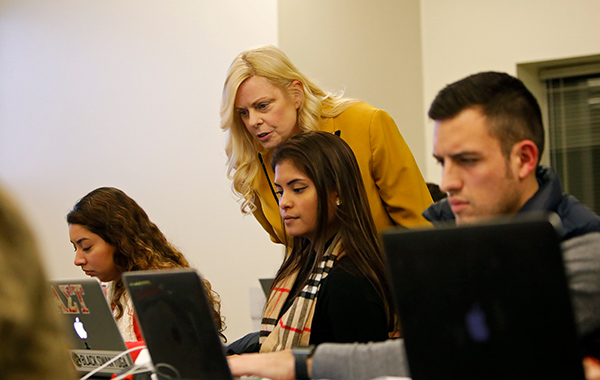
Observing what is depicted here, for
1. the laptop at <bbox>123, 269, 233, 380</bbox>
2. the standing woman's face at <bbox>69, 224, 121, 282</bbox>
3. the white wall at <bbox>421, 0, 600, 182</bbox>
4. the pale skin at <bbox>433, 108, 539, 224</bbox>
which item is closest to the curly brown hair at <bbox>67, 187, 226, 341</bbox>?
the standing woman's face at <bbox>69, 224, 121, 282</bbox>

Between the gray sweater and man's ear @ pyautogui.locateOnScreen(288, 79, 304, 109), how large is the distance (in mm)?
1130

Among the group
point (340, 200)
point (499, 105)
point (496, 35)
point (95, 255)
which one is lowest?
point (95, 255)

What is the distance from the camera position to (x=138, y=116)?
396cm

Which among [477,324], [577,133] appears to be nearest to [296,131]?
[477,324]

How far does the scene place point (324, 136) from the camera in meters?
1.83

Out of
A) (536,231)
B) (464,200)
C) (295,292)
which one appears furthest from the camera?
(295,292)

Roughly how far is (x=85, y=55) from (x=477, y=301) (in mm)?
3813

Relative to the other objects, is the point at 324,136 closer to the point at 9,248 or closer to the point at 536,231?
the point at 536,231

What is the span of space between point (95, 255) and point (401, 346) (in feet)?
5.48

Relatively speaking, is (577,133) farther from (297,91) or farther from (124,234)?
(124,234)

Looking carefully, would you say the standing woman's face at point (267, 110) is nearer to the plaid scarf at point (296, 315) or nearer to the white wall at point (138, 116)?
the plaid scarf at point (296, 315)

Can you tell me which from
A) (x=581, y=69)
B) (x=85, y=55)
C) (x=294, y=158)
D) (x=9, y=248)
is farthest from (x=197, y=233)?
(x=9, y=248)

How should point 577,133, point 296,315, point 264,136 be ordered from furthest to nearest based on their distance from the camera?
1. point 577,133
2. point 264,136
3. point 296,315

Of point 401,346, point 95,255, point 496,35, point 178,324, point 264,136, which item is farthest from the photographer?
point 496,35
